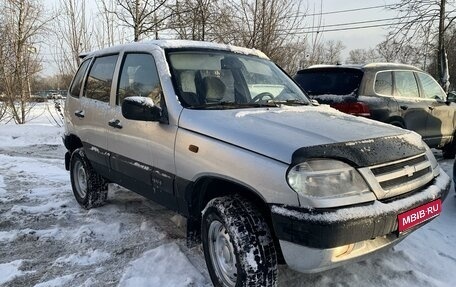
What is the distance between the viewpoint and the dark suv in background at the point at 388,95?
6.03 metres

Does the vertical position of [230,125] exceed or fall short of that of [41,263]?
it exceeds it

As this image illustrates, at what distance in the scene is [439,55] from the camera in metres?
15.4

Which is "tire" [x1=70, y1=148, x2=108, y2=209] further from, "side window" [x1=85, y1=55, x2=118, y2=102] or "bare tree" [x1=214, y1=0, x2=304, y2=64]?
"bare tree" [x1=214, y1=0, x2=304, y2=64]

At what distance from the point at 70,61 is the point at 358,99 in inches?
468

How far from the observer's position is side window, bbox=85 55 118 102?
14.4 feet

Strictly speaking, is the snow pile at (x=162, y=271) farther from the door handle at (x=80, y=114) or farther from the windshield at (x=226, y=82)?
the door handle at (x=80, y=114)

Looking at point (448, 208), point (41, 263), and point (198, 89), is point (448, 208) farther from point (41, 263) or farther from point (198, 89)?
point (41, 263)

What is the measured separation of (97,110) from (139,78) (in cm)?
87

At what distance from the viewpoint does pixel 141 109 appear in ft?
10.5

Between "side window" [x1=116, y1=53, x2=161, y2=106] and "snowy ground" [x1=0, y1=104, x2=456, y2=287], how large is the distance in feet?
4.44

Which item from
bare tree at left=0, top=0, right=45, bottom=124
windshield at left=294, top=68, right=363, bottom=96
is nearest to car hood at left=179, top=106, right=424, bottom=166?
windshield at left=294, top=68, right=363, bottom=96

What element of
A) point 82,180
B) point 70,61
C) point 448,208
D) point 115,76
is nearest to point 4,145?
point 70,61

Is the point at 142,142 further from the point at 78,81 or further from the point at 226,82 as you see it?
the point at 78,81

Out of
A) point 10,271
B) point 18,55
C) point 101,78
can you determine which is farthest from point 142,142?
point 18,55
